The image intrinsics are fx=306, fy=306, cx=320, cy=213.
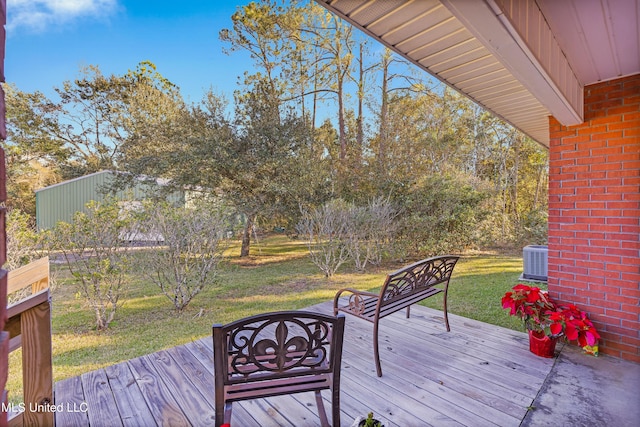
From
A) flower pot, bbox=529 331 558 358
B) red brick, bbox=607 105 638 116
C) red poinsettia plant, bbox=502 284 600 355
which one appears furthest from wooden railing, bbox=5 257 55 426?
red brick, bbox=607 105 638 116

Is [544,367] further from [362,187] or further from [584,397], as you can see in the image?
[362,187]

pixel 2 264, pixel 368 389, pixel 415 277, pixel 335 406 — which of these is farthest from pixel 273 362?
pixel 415 277

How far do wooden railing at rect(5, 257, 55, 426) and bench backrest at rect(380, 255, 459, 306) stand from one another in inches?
79.4

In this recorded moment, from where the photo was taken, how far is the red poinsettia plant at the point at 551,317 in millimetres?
2434

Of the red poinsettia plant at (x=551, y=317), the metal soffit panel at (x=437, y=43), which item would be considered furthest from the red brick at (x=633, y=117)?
the red poinsettia plant at (x=551, y=317)

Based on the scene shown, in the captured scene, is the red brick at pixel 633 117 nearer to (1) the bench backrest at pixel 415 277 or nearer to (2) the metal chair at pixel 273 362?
(1) the bench backrest at pixel 415 277

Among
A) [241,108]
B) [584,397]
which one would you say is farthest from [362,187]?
[584,397]

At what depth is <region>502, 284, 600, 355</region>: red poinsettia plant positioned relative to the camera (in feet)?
7.98

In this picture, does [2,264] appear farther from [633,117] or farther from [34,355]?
[633,117]

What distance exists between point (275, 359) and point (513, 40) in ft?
5.79

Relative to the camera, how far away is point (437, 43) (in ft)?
5.34

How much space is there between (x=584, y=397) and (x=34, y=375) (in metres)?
3.19

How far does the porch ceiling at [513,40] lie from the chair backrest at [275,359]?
1361 mm

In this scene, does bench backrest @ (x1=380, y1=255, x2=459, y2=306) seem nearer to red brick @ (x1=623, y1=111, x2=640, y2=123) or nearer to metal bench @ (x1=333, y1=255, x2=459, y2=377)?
metal bench @ (x1=333, y1=255, x2=459, y2=377)
